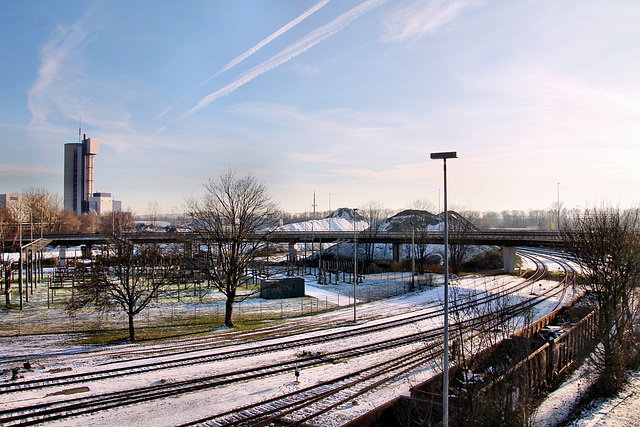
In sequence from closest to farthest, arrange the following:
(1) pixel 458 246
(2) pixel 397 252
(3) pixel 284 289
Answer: (3) pixel 284 289 → (1) pixel 458 246 → (2) pixel 397 252

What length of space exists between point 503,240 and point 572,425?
45.6 meters

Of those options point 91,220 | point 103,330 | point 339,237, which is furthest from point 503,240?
point 91,220

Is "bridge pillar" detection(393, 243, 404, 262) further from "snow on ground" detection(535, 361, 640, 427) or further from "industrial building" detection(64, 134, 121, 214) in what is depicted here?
"industrial building" detection(64, 134, 121, 214)

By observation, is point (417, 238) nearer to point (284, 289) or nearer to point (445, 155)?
point (284, 289)

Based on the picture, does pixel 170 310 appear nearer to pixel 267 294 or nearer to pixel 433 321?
pixel 267 294

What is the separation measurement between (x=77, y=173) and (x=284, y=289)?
155 meters

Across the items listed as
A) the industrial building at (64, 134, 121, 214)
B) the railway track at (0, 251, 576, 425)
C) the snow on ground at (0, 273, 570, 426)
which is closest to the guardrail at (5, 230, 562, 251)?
the snow on ground at (0, 273, 570, 426)

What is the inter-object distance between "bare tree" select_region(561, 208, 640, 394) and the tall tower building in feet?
592

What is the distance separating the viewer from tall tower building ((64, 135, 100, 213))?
164 metres

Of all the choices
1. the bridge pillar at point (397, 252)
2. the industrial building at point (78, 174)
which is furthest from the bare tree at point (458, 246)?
the industrial building at point (78, 174)

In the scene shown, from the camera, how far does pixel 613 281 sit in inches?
858

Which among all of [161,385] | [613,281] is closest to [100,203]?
[161,385]

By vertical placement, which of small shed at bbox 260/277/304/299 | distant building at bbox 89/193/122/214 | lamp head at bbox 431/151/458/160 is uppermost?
distant building at bbox 89/193/122/214

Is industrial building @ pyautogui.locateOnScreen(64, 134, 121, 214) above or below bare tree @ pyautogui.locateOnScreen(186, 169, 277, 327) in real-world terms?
above
